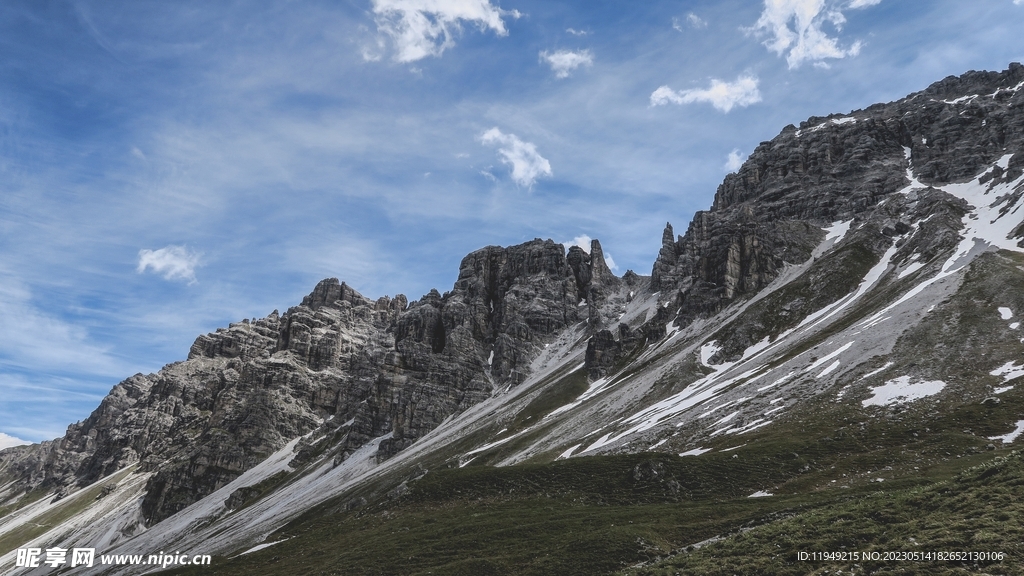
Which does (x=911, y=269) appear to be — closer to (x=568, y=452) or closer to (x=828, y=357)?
(x=828, y=357)

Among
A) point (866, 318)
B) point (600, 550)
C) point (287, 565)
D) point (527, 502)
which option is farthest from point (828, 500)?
point (866, 318)

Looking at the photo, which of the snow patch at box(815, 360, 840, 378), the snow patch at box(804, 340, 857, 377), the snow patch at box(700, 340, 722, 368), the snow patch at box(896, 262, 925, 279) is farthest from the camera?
the snow patch at box(700, 340, 722, 368)

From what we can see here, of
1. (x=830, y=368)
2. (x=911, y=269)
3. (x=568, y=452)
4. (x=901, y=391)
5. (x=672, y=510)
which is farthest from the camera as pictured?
(x=911, y=269)

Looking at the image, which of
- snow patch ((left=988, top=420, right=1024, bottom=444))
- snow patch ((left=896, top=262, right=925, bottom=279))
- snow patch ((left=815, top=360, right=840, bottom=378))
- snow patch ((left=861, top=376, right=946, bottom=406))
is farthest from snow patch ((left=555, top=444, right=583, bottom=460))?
snow patch ((left=896, top=262, right=925, bottom=279))

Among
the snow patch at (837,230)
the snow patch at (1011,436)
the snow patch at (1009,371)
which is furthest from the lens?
the snow patch at (837,230)

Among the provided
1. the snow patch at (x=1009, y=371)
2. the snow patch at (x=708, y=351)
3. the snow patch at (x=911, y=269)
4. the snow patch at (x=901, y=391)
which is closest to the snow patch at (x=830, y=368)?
the snow patch at (x=901, y=391)

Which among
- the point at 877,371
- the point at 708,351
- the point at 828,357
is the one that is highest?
the point at 708,351

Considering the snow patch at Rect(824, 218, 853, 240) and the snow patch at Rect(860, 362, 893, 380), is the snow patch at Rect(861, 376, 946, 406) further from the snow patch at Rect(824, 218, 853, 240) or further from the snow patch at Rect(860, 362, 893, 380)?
the snow patch at Rect(824, 218, 853, 240)

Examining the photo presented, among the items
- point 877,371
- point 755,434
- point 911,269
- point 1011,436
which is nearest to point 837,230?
point 911,269

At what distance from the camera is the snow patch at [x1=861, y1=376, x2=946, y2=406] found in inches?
2596

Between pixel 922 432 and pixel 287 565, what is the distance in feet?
212

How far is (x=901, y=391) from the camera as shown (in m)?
68.5

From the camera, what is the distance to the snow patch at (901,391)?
216ft

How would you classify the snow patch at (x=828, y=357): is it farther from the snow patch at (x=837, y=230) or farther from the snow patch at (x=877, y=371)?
the snow patch at (x=837, y=230)
